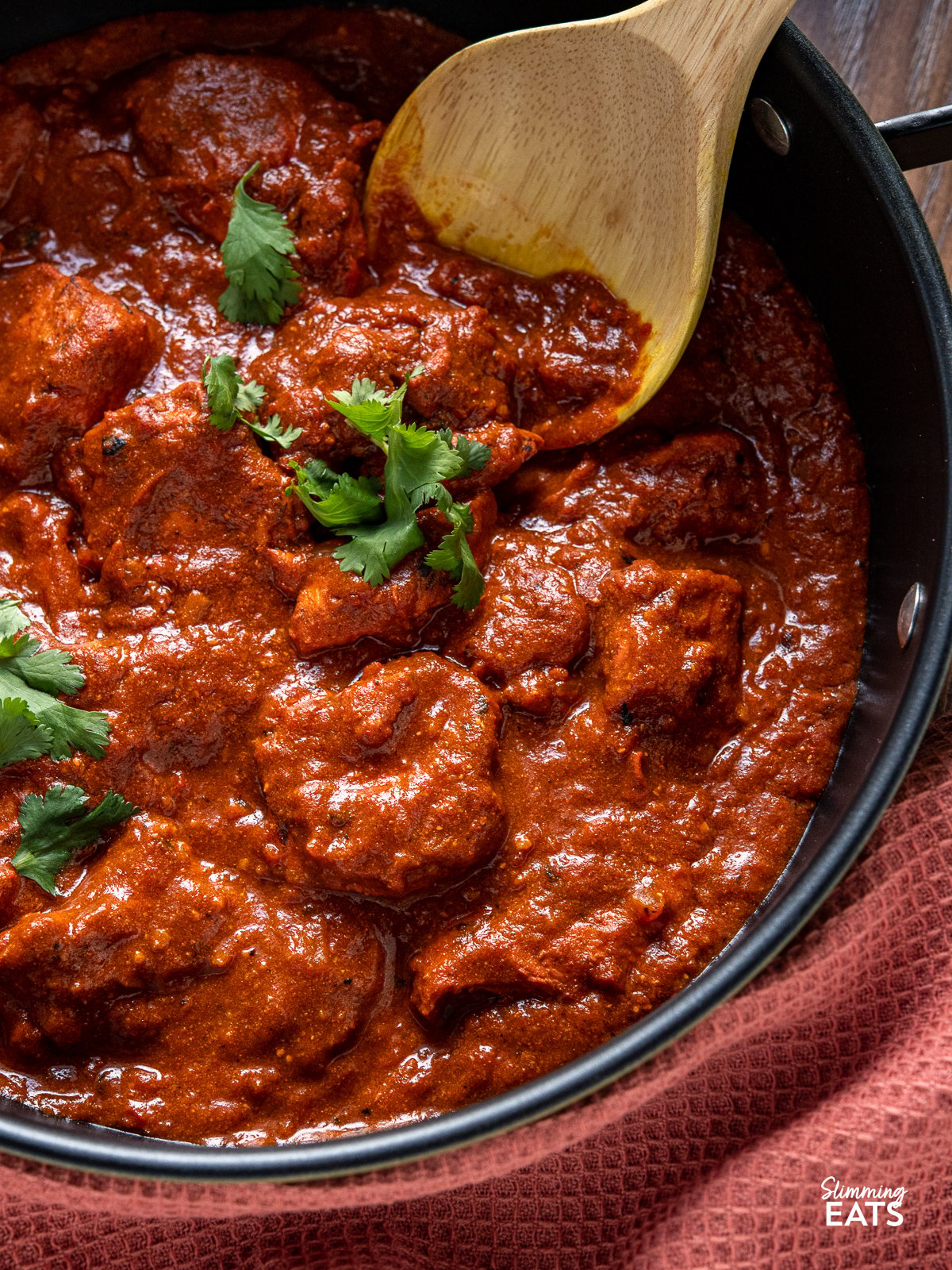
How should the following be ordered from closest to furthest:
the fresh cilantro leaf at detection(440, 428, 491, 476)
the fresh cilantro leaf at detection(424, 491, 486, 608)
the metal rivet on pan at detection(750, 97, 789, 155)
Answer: the fresh cilantro leaf at detection(424, 491, 486, 608), the fresh cilantro leaf at detection(440, 428, 491, 476), the metal rivet on pan at detection(750, 97, 789, 155)

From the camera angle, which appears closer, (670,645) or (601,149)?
(670,645)

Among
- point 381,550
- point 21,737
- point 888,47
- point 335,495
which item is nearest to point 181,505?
point 335,495

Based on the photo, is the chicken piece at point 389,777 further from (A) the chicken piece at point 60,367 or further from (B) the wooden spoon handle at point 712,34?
(B) the wooden spoon handle at point 712,34

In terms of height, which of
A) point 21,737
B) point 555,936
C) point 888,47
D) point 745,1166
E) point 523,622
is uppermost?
point 888,47

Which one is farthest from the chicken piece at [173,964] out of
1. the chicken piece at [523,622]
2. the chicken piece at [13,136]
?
the chicken piece at [13,136]

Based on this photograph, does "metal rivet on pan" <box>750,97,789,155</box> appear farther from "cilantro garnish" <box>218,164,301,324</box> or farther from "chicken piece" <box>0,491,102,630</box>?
"chicken piece" <box>0,491,102,630</box>

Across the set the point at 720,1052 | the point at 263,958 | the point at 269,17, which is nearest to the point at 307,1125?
the point at 263,958

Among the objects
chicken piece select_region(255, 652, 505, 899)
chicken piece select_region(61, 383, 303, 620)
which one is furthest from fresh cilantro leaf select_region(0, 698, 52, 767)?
chicken piece select_region(255, 652, 505, 899)

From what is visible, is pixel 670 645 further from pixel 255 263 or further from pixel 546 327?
pixel 255 263
